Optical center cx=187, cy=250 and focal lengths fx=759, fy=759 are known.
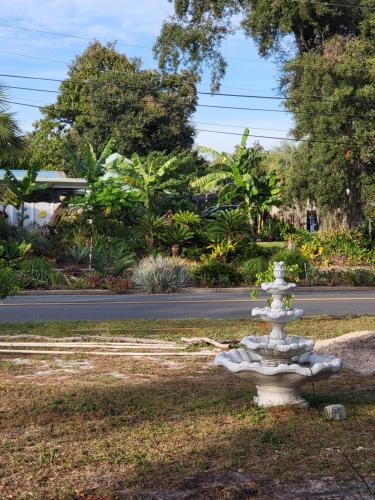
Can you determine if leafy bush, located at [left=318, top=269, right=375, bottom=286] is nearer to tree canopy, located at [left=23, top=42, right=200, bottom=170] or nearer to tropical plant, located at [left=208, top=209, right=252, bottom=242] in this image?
tropical plant, located at [left=208, top=209, right=252, bottom=242]

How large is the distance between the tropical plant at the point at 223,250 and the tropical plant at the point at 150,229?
2.15m

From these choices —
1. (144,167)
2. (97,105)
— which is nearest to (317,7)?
(144,167)

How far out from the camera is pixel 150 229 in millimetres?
29750

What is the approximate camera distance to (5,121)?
23.0 m

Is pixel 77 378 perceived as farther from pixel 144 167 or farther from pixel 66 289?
pixel 144 167

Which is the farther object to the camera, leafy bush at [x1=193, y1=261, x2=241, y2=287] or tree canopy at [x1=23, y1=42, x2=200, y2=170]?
tree canopy at [x1=23, y1=42, x2=200, y2=170]

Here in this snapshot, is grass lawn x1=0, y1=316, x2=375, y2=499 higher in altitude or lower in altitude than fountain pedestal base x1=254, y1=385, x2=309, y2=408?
lower

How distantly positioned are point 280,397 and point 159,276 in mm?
15948

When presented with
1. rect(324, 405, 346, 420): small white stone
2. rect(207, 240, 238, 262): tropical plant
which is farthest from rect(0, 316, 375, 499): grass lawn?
rect(207, 240, 238, 262): tropical plant

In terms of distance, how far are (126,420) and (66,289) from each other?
16.9 meters

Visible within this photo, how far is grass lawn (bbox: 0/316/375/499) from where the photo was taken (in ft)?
17.0

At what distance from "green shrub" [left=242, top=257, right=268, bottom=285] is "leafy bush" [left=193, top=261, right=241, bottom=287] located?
278 millimetres

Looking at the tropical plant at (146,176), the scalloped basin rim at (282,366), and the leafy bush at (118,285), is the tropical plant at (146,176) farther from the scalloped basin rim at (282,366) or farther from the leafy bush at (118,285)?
the scalloped basin rim at (282,366)

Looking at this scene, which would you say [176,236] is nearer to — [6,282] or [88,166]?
[88,166]
